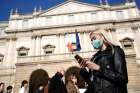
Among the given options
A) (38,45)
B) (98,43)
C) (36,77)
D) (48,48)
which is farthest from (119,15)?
(98,43)

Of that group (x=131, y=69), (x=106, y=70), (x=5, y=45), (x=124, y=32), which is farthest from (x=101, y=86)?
(x=5, y=45)

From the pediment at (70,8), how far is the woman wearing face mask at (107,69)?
27.9 metres

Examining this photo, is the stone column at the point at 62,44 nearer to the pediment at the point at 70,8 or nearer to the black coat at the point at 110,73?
the pediment at the point at 70,8

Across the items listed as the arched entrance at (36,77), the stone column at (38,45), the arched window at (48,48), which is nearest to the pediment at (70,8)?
the stone column at (38,45)

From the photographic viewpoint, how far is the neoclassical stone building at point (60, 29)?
92.0 feet

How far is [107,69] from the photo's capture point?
292cm

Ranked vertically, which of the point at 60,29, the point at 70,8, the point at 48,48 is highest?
the point at 70,8

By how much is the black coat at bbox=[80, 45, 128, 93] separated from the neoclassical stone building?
23349mm

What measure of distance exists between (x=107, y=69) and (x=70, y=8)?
28.7 m

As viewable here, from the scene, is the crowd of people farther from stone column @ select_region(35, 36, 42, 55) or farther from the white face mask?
stone column @ select_region(35, 36, 42, 55)

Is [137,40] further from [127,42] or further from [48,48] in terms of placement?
[48,48]

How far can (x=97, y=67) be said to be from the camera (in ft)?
9.63

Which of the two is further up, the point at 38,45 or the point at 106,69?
the point at 38,45

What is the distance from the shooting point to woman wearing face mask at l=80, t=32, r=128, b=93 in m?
2.83
